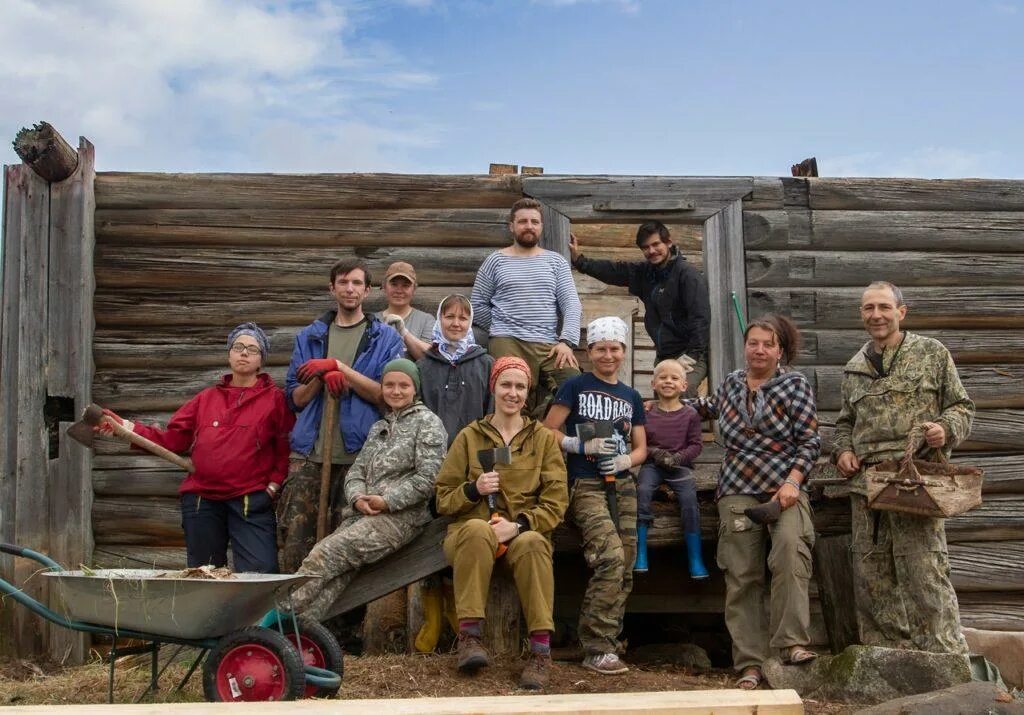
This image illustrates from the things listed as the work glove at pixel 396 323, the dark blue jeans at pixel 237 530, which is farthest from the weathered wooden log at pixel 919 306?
the dark blue jeans at pixel 237 530

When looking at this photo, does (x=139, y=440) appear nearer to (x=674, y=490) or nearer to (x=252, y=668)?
(x=252, y=668)

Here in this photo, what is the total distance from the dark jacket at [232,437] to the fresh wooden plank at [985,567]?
503 cm

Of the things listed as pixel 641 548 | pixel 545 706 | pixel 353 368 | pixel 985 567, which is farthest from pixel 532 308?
pixel 985 567

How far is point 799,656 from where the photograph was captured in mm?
5539

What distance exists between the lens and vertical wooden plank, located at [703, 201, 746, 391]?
8.02 m

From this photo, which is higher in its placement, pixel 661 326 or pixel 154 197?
pixel 154 197

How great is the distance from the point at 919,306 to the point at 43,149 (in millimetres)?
6445

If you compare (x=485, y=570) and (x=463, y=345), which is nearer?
(x=485, y=570)

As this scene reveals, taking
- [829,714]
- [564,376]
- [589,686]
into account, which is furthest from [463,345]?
[829,714]

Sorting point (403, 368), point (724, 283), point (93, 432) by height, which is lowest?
point (93, 432)

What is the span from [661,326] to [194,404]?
323 centimetres

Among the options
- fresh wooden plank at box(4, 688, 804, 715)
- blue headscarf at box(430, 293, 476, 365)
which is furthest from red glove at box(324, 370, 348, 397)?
fresh wooden plank at box(4, 688, 804, 715)

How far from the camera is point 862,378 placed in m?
6.09

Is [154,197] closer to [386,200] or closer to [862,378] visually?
[386,200]
